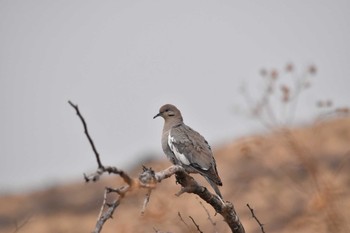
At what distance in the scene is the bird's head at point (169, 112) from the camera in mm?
8570

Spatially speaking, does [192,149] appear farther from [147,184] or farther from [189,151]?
[147,184]

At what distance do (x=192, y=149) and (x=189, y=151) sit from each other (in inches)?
1.9

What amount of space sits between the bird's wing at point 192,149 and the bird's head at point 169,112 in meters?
0.68

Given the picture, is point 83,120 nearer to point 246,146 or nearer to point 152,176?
point 152,176

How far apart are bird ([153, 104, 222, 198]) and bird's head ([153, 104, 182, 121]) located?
226 millimetres

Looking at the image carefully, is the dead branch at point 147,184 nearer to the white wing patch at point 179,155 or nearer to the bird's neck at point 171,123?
the white wing patch at point 179,155

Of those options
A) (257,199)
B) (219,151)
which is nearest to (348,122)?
(219,151)

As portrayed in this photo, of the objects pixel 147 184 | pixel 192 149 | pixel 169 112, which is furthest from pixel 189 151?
pixel 147 184

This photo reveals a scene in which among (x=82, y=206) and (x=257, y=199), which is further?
(x=82, y=206)

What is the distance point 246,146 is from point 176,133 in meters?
1.29

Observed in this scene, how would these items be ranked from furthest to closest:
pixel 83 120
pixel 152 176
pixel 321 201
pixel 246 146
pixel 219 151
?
pixel 219 151 < pixel 246 146 < pixel 321 201 < pixel 152 176 < pixel 83 120

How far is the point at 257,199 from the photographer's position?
715 inches

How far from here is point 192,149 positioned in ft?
24.4

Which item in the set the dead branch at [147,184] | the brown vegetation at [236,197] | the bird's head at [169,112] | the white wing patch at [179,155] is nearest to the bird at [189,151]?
the white wing patch at [179,155]
